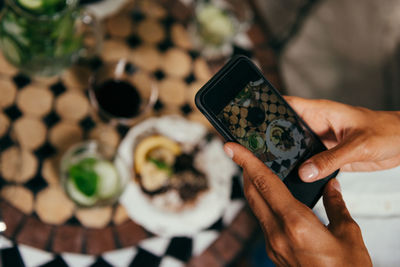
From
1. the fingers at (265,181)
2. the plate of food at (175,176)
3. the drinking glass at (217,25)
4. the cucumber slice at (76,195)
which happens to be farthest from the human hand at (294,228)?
the drinking glass at (217,25)

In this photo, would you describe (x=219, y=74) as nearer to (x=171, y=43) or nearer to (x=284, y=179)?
(x=284, y=179)

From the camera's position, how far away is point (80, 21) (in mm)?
826

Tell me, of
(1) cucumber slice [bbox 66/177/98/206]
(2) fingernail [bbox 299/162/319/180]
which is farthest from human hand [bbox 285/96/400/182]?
(1) cucumber slice [bbox 66/177/98/206]

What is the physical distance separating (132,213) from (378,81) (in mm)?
1144

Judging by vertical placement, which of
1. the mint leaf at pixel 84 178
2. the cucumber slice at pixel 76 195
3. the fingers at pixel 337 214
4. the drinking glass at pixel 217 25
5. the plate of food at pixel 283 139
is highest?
the drinking glass at pixel 217 25

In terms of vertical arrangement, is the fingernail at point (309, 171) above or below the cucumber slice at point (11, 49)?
below

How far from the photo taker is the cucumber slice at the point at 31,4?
2.10 feet

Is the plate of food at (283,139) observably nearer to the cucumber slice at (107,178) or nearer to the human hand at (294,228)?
the human hand at (294,228)

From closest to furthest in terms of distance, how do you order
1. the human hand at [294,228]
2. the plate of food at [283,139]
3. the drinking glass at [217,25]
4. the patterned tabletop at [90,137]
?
the human hand at [294,228], the plate of food at [283,139], the patterned tabletop at [90,137], the drinking glass at [217,25]

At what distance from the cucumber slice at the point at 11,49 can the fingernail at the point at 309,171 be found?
2.22 ft

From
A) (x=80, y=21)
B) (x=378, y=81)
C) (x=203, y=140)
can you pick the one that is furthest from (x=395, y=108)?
(x=80, y=21)

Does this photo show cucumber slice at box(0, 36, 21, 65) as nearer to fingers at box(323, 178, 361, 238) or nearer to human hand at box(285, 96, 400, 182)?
human hand at box(285, 96, 400, 182)

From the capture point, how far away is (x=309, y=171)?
2.11ft

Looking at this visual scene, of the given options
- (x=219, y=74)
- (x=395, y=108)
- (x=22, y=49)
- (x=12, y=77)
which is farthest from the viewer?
(x=395, y=108)
